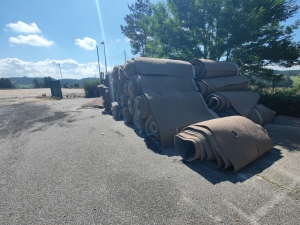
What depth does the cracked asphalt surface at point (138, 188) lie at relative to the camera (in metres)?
1.84

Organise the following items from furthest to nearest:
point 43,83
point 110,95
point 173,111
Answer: point 43,83
point 110,95
point 173,111

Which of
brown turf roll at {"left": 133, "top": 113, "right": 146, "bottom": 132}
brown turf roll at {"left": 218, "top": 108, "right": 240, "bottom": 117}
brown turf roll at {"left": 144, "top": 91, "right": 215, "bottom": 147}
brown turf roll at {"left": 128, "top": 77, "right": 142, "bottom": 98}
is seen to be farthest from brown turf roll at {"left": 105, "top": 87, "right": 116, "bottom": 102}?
brown turf roll at {"left": 218, "top": 108, "right": 240, "bottom": 117}

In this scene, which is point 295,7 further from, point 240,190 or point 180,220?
point 180,220

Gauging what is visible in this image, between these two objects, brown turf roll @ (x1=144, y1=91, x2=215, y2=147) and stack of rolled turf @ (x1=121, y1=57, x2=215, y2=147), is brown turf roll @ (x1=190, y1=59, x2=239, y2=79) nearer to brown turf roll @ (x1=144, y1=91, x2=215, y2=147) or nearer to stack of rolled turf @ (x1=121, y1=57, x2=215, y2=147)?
stack of rolled turf @ (x1=121, y1=57, x2=215, y2=147)

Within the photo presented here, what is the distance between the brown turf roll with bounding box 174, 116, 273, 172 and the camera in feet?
8.57

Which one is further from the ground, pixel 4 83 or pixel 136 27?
pixel 136 27

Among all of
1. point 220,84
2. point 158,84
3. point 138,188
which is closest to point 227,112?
point 220,84

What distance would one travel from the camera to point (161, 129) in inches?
147

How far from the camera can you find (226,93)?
4.96 m

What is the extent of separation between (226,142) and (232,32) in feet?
20.2

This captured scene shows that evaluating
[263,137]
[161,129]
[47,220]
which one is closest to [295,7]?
[263,137]

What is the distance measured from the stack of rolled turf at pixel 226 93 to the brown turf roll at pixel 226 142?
67.2 inches

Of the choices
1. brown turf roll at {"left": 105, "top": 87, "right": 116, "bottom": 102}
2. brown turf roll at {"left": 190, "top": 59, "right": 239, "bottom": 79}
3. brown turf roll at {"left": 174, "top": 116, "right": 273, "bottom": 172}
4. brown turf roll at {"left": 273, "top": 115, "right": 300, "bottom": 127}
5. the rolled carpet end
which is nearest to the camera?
brown turf roll at {"left": 174, "top": 116, "right": 273, "bottom": 172}

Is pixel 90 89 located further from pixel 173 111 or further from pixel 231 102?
pixel 231 102
